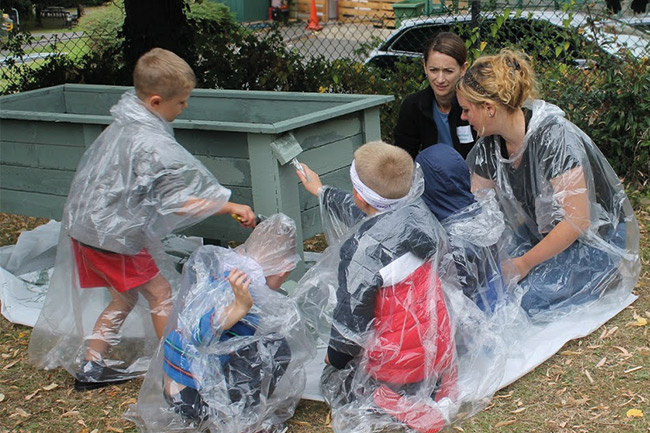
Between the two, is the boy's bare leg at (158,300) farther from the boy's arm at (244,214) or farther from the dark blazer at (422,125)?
the dark blazer at (422,125)

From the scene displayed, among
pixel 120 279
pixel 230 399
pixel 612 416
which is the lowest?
pixel 612 416

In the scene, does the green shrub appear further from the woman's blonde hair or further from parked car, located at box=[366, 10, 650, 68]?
the woman's blonde hair

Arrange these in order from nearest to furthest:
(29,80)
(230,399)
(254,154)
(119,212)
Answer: (230,399), (119,212), (254,154), (29,80)

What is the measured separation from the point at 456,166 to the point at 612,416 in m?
1.06

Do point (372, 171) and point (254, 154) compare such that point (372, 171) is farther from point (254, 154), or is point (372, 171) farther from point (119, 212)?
point (119, 212)

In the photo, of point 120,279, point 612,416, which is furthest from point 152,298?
point 612,416

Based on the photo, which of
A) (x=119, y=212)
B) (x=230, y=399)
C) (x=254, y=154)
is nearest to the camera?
(x=230, y=399)

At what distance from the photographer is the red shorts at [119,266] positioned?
3146 millimetres

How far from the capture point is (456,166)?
118 inches

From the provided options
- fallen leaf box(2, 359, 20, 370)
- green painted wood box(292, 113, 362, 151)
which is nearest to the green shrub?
green painted wood box(292, 113, 362, 151)

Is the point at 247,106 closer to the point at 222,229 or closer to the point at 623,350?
the point at 222,229

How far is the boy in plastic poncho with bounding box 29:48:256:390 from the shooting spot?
3.05 meters

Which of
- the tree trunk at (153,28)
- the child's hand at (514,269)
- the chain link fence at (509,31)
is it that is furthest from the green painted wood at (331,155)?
the tree trunk at (153,28)

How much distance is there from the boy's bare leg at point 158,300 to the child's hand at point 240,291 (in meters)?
0.71
